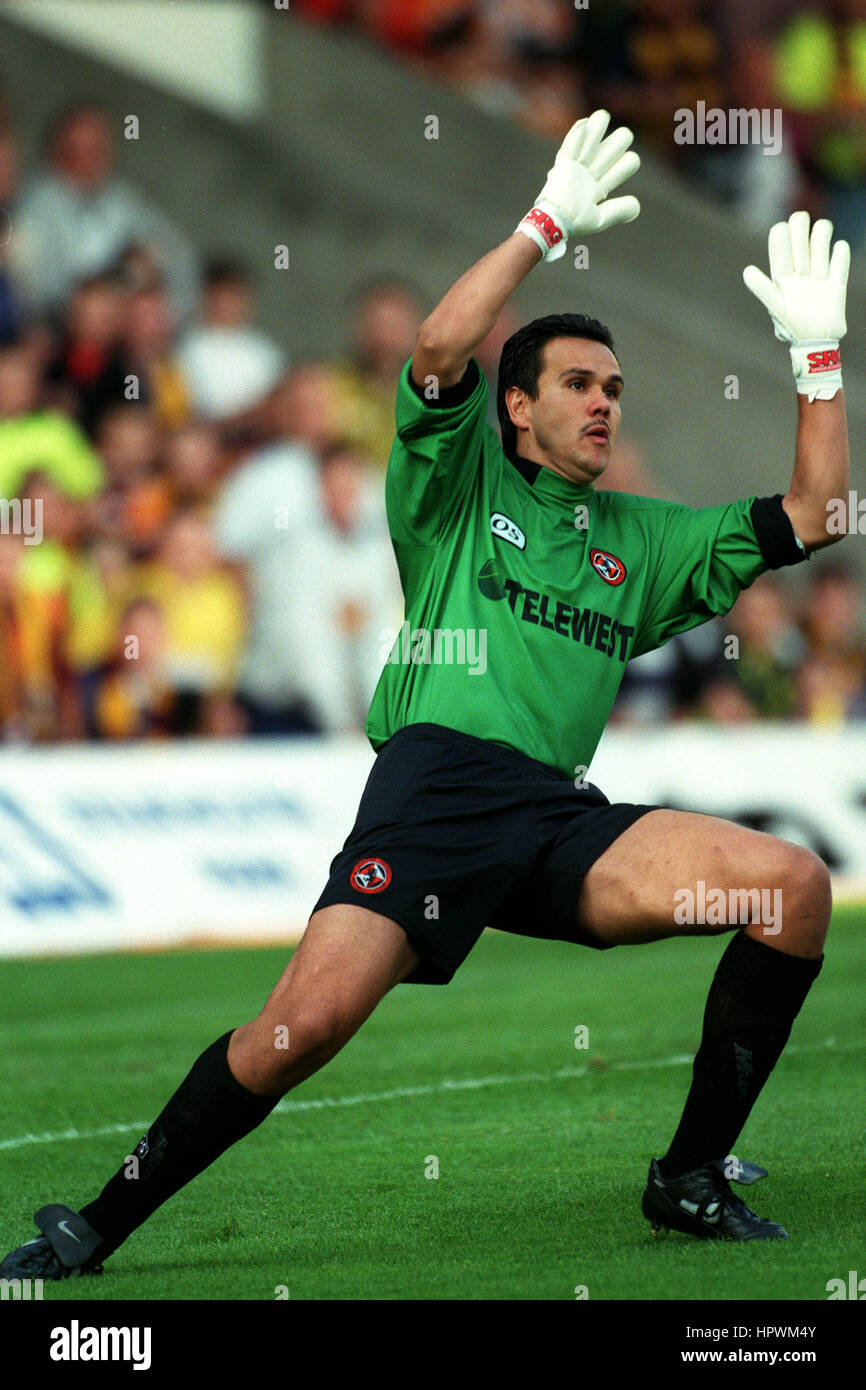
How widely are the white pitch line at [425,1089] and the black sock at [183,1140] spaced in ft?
6.00

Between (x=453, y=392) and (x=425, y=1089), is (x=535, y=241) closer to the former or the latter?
(x=453, y=392)

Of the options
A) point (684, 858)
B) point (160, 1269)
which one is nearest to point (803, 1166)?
point (684, 858)

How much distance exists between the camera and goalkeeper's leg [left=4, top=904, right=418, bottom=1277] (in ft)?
14.0

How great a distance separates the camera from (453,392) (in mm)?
4484

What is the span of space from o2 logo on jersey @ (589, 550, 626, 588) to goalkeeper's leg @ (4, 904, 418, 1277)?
3.47 ft

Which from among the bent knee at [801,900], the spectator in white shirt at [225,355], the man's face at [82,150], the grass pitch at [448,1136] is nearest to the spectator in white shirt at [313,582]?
the spectator in white shirt at [225,355]

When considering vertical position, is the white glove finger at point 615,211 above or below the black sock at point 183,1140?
above

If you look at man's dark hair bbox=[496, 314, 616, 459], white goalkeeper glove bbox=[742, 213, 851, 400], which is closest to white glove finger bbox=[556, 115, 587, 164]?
man's dark hair bbox=[496, 314, 616, 459]

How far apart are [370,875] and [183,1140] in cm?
72

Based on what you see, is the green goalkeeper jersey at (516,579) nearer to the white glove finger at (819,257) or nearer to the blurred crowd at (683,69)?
the white glove finger at (819,257)

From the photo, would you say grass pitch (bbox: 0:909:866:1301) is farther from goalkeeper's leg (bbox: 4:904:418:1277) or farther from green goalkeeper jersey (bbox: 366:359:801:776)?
green goalkeeper jersey (bbox: 366:359:801:776)

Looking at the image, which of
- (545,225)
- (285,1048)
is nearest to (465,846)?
(285,1048)

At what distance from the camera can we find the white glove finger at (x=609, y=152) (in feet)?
15.5
